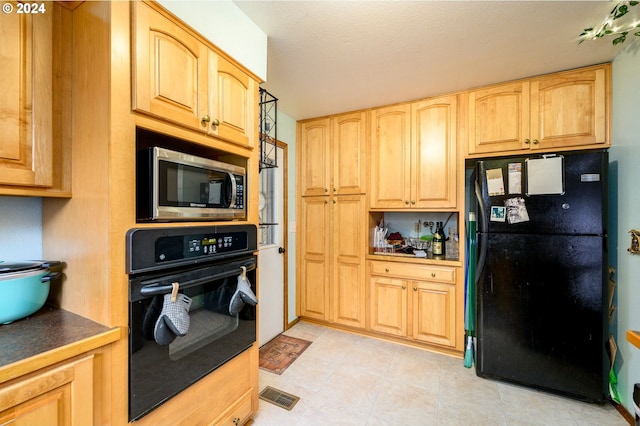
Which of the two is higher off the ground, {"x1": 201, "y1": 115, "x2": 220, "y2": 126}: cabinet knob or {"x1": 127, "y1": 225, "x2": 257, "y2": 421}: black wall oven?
{"x1": 201, "y1": 115, "x2": 220, "y2": 126}: cabinet knob

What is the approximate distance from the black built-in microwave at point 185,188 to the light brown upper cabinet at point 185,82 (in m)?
0.16

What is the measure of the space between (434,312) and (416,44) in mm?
2149

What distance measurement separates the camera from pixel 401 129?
259 centimetres

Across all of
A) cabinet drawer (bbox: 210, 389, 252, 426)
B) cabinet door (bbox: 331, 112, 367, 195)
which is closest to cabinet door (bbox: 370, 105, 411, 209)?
cabinet door (bbox: 331, 112, 367, 195)

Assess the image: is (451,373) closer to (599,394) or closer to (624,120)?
(599,394)

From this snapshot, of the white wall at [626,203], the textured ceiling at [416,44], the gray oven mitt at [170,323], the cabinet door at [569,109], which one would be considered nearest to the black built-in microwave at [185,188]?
the gray oven mitt at [170,323]

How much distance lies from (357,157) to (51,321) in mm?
2464

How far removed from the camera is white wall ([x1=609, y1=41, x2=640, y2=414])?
163cm

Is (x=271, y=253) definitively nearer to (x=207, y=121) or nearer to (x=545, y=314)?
(x=207, y=121)

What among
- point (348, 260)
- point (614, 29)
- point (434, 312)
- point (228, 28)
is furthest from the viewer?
point (348, 260)

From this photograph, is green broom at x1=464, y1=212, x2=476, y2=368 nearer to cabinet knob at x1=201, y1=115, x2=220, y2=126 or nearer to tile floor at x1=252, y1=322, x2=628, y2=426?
tile floor at x1=252, y1=322, x2=628, y2=426

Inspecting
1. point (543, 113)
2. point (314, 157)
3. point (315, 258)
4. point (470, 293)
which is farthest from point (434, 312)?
point (314, 157)

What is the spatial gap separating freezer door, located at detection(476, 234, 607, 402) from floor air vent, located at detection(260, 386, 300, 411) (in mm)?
1452

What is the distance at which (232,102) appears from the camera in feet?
4.47
